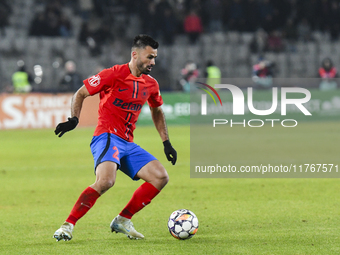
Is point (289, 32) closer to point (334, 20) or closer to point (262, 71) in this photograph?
point (334, 20)

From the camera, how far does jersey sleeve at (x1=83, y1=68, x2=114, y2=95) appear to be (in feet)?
17.4

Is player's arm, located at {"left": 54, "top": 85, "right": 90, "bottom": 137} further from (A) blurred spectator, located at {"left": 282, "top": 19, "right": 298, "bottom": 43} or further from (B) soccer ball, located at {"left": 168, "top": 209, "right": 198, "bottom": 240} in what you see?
(A) blurred spectator, located at {"left": 282, "top": 19, "right": 298, "bottom": 43}

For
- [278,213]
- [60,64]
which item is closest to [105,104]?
[278,213]

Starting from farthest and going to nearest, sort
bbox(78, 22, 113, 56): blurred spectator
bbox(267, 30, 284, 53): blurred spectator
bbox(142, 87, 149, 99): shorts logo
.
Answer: bbox(267, 30, 284, 53): blurred spectator < bbox(78, 22, 113, 56): blurred spectator < bbox(142, 87, 149, 99): shorts logo

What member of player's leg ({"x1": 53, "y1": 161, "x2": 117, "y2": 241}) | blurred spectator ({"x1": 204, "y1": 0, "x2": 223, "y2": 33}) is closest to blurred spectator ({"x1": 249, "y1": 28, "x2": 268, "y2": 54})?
blurred spectator ({"x1": 204, "y1": 0, "x2": 223, "y2": 33})

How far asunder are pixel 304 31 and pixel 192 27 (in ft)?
18.6

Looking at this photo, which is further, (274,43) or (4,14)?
(274,43)

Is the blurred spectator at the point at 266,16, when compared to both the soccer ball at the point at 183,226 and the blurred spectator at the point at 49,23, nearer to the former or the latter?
the blurred spectator at the point at 49,23

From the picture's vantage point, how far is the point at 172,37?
23109 millimetres

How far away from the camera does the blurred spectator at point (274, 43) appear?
79.8ft

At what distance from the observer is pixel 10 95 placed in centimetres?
1766

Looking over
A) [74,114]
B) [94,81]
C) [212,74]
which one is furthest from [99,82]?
[212,74]

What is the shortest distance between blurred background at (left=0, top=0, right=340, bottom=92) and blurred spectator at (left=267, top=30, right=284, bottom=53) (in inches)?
1.8

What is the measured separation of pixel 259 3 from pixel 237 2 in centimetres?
126
